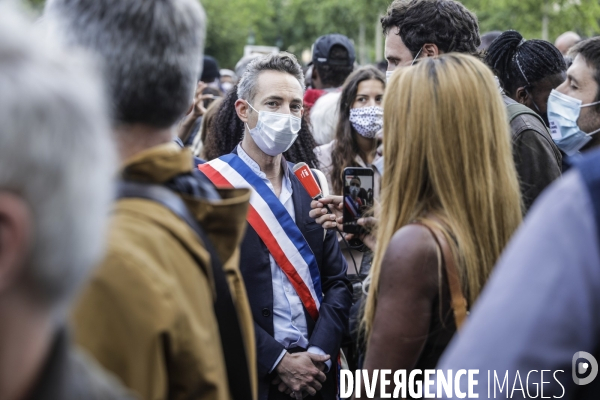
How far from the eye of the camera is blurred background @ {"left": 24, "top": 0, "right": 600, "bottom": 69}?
66.7 ft

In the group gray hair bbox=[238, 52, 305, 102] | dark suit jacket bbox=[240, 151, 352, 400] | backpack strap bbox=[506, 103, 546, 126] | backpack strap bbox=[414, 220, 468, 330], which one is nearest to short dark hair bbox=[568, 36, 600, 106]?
backpack strap bbox=[506, 103, 546, 126]

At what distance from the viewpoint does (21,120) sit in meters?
1.05

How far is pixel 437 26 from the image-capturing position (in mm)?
3957

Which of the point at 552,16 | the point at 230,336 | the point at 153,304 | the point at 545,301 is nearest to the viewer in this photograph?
the point at 545,301

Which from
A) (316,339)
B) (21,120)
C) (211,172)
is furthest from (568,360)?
(211,172)

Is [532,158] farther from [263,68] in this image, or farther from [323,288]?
[263,68]

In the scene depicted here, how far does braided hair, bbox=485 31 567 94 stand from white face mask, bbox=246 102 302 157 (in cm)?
140

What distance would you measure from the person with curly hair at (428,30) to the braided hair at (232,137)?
1104 mm

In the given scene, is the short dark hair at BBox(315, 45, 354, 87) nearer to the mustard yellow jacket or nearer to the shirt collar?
the shirt collar

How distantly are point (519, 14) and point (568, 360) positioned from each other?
73.3ft

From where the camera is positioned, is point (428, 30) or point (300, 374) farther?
point (428, 30)

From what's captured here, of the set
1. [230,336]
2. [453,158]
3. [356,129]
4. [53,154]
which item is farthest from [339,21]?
[53,154]

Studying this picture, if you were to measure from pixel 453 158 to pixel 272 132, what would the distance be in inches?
Result: 70.2

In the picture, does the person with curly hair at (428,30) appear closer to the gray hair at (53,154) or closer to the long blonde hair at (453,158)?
the long blonde hair at (453,158)
